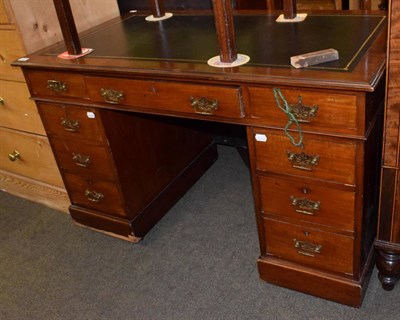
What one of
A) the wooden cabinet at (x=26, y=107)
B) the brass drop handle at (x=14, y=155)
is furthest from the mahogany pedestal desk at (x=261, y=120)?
the brass drop handle at (x=14, y=155)

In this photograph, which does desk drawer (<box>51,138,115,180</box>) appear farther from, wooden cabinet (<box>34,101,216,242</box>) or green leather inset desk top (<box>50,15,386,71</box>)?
green leather inset desk top (<box>50,15,386,71</box>)

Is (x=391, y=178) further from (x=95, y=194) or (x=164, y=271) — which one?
(x=95, y=194)

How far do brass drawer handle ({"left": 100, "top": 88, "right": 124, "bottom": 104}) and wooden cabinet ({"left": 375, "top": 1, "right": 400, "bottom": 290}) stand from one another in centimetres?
89

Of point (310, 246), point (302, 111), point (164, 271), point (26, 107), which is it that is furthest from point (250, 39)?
point (26, 107)

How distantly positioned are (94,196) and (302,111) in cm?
116

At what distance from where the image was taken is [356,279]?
1.68m

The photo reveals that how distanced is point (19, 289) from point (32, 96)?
81 centimetres

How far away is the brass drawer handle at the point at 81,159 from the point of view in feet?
6.98

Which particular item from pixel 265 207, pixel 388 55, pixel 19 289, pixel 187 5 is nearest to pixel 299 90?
pixel 388 55

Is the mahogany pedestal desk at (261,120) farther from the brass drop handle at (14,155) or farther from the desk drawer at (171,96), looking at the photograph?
the brass drop handle at (14,155)

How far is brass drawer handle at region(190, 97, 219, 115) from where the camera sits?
5.09 ft

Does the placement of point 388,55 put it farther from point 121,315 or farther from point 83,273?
point 83,273

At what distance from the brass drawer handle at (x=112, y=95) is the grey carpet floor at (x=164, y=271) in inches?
28.8

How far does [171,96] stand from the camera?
163 centimetres
